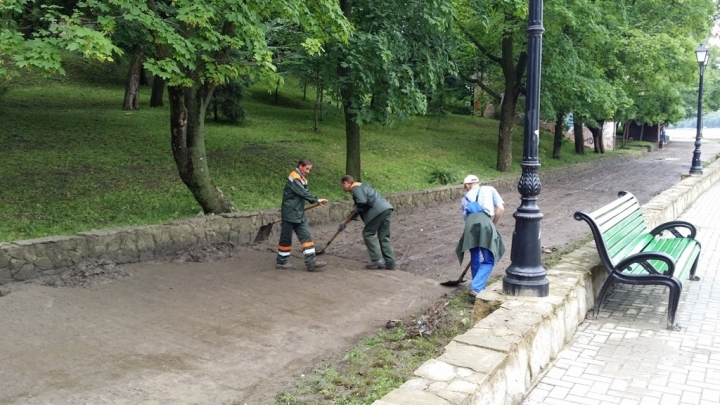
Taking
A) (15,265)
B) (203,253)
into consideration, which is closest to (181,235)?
(203,253)

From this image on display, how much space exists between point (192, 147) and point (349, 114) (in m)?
4.49

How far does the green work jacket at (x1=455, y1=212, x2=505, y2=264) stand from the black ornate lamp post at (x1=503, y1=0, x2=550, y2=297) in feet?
4.40

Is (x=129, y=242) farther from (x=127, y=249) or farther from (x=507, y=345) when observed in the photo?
(x=507, y=345)

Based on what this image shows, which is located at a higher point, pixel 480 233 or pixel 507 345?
pixel 480 233

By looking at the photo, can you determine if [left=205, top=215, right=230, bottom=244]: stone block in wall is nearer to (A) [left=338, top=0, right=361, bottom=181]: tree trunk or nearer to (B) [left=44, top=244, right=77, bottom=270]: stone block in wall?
(B) [left=44, top=244, right=77, bottom=270]: stone block in wall

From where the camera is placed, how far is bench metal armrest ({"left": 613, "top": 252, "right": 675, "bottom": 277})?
17.5 feet

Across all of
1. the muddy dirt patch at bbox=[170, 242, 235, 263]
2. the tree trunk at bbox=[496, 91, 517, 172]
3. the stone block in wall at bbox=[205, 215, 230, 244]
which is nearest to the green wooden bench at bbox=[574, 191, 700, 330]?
the muddy dirt patch at bbox=[170, 242, 235, 263]

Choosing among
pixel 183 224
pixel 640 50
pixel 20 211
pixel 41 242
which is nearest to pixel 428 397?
pixel 41 242

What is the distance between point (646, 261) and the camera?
5816 mm

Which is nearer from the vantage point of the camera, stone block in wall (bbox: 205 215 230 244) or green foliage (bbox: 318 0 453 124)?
stone block in wall (bbox: 205 215 230 244)

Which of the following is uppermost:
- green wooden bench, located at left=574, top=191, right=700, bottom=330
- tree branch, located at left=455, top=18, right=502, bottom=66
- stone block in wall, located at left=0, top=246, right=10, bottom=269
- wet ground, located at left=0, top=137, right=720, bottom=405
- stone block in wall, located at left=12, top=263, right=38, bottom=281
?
tree branch, located at left=455, top=18, right=502, bottom=66

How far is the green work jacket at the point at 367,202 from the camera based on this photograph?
332 inches

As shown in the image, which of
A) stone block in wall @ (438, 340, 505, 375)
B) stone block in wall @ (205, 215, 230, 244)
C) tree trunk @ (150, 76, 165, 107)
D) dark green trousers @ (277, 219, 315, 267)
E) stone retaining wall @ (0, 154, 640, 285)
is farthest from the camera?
tree trunk @ (150, 76, 165, 107)

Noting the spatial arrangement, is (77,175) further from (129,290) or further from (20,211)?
(129,290)
